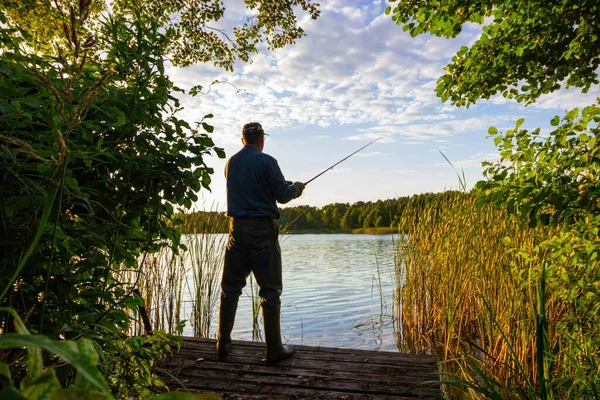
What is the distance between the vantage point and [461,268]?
542 cm

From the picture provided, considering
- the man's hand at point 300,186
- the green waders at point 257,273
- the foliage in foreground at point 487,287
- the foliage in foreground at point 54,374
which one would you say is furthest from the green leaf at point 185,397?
the man's hand at point 300,186

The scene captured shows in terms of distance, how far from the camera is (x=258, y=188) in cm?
414

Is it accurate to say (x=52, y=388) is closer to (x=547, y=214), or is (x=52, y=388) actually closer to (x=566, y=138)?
(x=547, y=214)

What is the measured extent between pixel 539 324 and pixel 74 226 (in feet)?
5.67

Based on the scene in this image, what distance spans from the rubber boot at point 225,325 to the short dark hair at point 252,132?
1.55 metres

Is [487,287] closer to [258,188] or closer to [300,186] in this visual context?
[300,186]

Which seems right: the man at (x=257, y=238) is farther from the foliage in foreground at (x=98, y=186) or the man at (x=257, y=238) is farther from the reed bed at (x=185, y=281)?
the foliage in foreground at (x=98, y=186)

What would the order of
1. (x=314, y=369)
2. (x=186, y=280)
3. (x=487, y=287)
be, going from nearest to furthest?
(x=314, y=369) → (x=487, y=287) → (x=186, y=280)

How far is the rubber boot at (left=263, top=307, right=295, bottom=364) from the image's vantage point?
157 inches

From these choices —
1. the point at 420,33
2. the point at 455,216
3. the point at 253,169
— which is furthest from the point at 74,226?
the point at 455,216

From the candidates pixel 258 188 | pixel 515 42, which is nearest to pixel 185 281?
pixel 258 188

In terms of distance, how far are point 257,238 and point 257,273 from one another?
33 cm

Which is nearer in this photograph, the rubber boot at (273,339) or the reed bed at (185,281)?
the rubber boot at (273,339)

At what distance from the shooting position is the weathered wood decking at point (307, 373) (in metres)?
3.34
